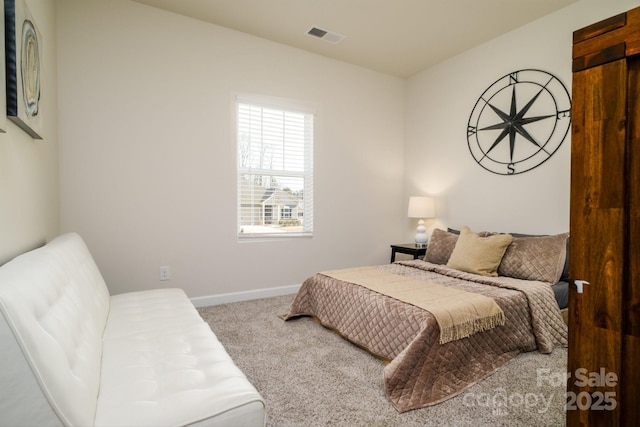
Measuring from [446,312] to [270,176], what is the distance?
243 cm

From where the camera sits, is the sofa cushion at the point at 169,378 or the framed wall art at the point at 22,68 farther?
the framed wall art at the point at 22,68

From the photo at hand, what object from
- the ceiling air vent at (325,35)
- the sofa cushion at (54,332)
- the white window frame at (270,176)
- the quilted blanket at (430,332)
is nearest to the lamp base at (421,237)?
the quilted blanket at (430,332)

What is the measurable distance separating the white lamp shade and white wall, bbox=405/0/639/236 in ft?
0.57

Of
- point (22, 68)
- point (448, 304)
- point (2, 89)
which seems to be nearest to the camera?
point (2, 89)

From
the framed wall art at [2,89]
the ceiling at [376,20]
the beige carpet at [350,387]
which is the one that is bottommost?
the beige carpet at [350,387]

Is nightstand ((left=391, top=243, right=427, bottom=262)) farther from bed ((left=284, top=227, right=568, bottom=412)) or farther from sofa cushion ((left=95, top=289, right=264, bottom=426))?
sofa cushion ((left=95, top=289, right=264, bottom=426))

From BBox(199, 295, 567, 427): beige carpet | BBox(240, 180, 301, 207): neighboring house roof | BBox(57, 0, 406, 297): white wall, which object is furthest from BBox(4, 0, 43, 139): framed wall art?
BBox(240, 180, 301, 207): neighboring house roof

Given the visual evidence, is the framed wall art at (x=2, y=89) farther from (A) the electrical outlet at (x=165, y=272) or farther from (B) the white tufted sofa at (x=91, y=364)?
(A) the electrical outlet at (x=165, y=272)

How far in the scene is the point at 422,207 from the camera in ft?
13.1

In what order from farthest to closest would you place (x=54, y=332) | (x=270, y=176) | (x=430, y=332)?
(x=270, y=176)
(x=430, y=332)
(x=54, y=332)

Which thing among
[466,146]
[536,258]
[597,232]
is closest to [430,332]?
[597,232]

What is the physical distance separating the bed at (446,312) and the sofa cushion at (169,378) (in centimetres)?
95

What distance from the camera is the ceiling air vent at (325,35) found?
3.37 meters

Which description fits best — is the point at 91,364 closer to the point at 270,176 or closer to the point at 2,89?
the point at 2,89
